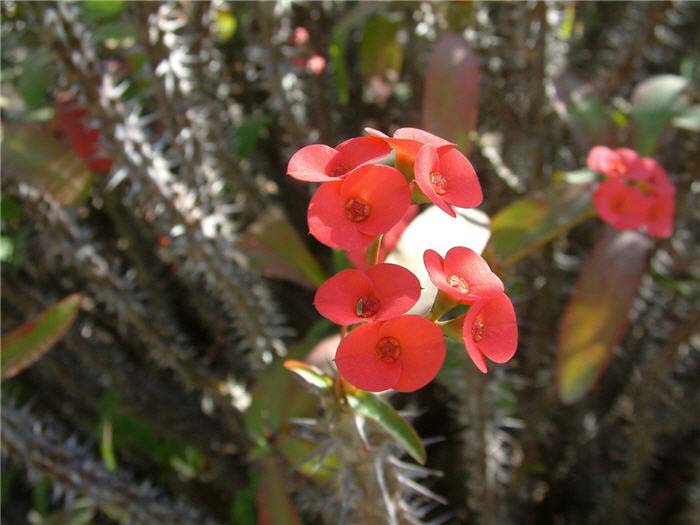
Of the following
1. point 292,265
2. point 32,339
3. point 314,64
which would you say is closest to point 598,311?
point 292,265

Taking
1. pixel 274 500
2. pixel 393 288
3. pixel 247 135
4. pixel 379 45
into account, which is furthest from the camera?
pixel 379 45

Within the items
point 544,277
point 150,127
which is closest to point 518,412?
point 544,277

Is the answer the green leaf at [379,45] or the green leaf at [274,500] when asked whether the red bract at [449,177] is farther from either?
the green leaf at [379,45]

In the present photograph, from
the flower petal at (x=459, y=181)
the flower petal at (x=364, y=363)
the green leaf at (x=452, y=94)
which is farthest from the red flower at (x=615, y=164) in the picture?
the flower petal at (x=364, y=363)

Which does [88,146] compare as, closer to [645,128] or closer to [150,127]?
[150,127]

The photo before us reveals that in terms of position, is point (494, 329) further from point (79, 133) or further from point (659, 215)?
point (79, 133)
